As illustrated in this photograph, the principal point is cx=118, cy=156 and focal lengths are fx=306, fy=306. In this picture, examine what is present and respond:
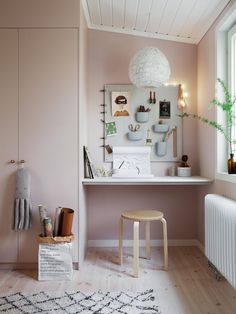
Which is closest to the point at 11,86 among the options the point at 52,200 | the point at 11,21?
the point at 11,21

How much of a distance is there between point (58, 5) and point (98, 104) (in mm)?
1035

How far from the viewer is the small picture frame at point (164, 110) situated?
322 centimetres

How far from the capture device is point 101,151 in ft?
10.6

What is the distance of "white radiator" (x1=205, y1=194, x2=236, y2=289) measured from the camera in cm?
188

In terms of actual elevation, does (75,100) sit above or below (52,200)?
above

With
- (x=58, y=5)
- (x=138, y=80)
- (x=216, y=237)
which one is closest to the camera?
(x=216, y=237)

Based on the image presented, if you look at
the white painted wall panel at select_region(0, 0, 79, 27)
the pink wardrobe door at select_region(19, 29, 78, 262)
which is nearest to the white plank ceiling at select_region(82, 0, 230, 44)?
the white painted wall panel at select_region(0, 0, 79, 27)

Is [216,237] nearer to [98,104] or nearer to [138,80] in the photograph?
[138,80]

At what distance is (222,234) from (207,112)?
50.2 inches

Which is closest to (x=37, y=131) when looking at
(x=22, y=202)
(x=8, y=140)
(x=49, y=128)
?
(x=49, y=128)

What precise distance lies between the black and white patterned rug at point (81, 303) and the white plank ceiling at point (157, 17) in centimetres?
230

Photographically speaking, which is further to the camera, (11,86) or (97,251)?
(97,251)

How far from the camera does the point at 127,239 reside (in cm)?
326

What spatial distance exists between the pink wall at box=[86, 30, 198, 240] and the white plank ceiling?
0.10 metres
